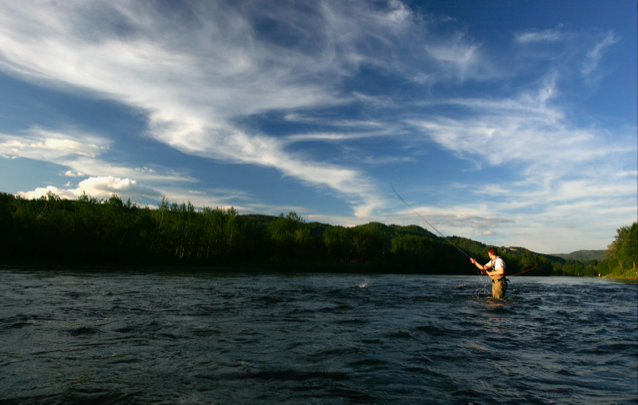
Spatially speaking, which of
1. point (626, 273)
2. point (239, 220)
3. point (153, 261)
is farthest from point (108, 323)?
point (626, 273)

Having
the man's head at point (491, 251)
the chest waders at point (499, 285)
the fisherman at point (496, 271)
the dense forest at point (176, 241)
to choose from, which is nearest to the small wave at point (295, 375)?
the fisherman at point (496, 271)

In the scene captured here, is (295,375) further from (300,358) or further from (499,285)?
(499,285)

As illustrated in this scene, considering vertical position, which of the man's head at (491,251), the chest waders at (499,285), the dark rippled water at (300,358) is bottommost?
the dark rippled water at (300,358)

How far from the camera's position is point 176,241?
72188 millimetres

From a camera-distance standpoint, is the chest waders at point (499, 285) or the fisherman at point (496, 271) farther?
the chest waders at point (499, 285)

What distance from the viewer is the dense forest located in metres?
54.6

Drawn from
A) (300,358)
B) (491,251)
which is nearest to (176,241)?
(491,251)

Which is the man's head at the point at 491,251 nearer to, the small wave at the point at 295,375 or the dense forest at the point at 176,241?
the small wave at the point at 295,375

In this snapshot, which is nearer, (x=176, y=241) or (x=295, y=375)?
(x=295, y=375)

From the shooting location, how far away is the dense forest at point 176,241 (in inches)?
2148

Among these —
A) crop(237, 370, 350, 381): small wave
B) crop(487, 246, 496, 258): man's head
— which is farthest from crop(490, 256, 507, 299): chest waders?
crop(237, 370, 350, 381): small wave

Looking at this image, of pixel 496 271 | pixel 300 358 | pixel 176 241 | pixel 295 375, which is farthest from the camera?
pixel 176 241

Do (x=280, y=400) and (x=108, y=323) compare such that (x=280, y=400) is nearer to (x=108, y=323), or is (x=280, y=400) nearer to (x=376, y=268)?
(x=108, y=323)

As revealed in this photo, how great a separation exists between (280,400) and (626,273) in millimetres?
121613
